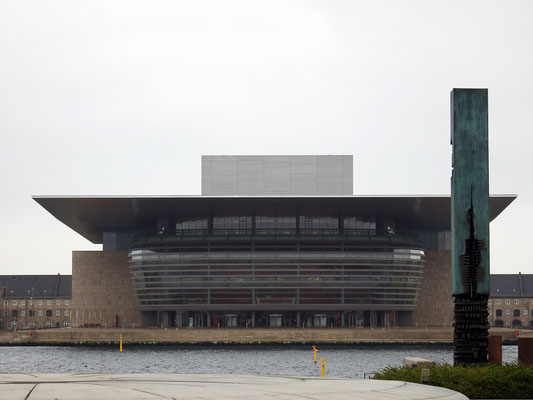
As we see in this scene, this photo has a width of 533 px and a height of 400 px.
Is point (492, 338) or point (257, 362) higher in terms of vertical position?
point (492, 338)

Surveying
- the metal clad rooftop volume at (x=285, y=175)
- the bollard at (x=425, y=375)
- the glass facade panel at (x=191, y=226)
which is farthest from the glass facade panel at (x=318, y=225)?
the bollard at (x=425, y=375)

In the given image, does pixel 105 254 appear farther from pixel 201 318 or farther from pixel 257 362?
pixel 257 362

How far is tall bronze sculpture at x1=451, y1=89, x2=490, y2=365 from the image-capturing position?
34250mm

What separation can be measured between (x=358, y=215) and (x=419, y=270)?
12906 mm

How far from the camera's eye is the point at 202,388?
74.0ft

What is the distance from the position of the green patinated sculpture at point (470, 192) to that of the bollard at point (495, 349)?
169 cm

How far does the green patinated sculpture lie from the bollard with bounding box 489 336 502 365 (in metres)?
1.69

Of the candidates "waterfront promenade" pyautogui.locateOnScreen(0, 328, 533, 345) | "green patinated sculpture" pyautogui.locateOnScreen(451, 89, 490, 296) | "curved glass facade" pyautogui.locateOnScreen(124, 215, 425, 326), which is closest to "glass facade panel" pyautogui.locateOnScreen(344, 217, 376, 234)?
"curved glass facade" pyautogui.locateOnScreen(124, 215, 425, 326)

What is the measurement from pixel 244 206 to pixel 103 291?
3145 cm

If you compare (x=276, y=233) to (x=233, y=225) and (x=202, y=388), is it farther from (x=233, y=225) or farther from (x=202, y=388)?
(x=202, y=388)

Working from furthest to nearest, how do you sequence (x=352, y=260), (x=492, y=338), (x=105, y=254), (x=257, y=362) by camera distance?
(x=105, y=254)
(x=352, y=260)
(x=257, y=362)
(x=492, y=338)

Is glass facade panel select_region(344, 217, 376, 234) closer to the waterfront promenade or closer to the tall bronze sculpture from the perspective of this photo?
the waterfront promenade

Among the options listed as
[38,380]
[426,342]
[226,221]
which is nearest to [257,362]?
[426,342]

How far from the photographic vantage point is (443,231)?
161125mm
